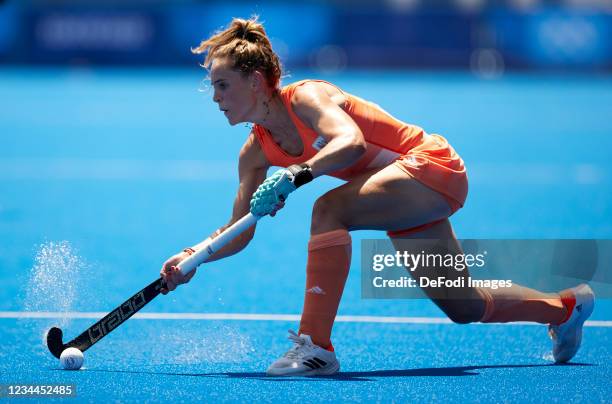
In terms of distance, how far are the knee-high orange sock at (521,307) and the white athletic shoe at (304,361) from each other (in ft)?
2.90

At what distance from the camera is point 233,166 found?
14805 mm

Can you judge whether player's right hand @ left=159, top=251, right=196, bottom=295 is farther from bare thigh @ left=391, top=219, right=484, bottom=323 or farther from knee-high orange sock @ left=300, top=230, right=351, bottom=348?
bare thigh @ left=391, top=219, right=484, bottom=323

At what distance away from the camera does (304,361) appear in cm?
538

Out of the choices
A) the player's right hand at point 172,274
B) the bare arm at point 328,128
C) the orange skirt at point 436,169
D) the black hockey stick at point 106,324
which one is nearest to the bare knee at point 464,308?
the orange skirt at point 436,169

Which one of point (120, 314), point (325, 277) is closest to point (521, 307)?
point (325, 277)

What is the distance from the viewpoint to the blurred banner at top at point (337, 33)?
30.2 meters

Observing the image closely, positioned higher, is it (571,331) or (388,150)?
(388,150)

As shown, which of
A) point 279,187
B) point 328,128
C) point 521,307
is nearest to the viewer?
point 279,187

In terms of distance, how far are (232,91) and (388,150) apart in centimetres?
80

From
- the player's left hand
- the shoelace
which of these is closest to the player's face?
the player's left hand

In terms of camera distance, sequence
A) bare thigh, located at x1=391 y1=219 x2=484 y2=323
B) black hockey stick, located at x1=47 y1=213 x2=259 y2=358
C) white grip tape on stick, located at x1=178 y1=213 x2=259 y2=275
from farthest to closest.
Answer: bare thigh, located at x1=391 y1=219 x2=484 y2=323
black hockey stick, located at x1=47 y1=213 x2=259 y2=358
white grip tape on stick, located at x1=178 y1=213 x2=259 y2=275

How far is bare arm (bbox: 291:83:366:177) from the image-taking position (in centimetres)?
521

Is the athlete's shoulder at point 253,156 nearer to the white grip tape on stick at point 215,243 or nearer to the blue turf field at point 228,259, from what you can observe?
the white grip tape on stick at point 215,243

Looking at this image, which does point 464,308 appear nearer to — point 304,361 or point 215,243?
point 304,361
